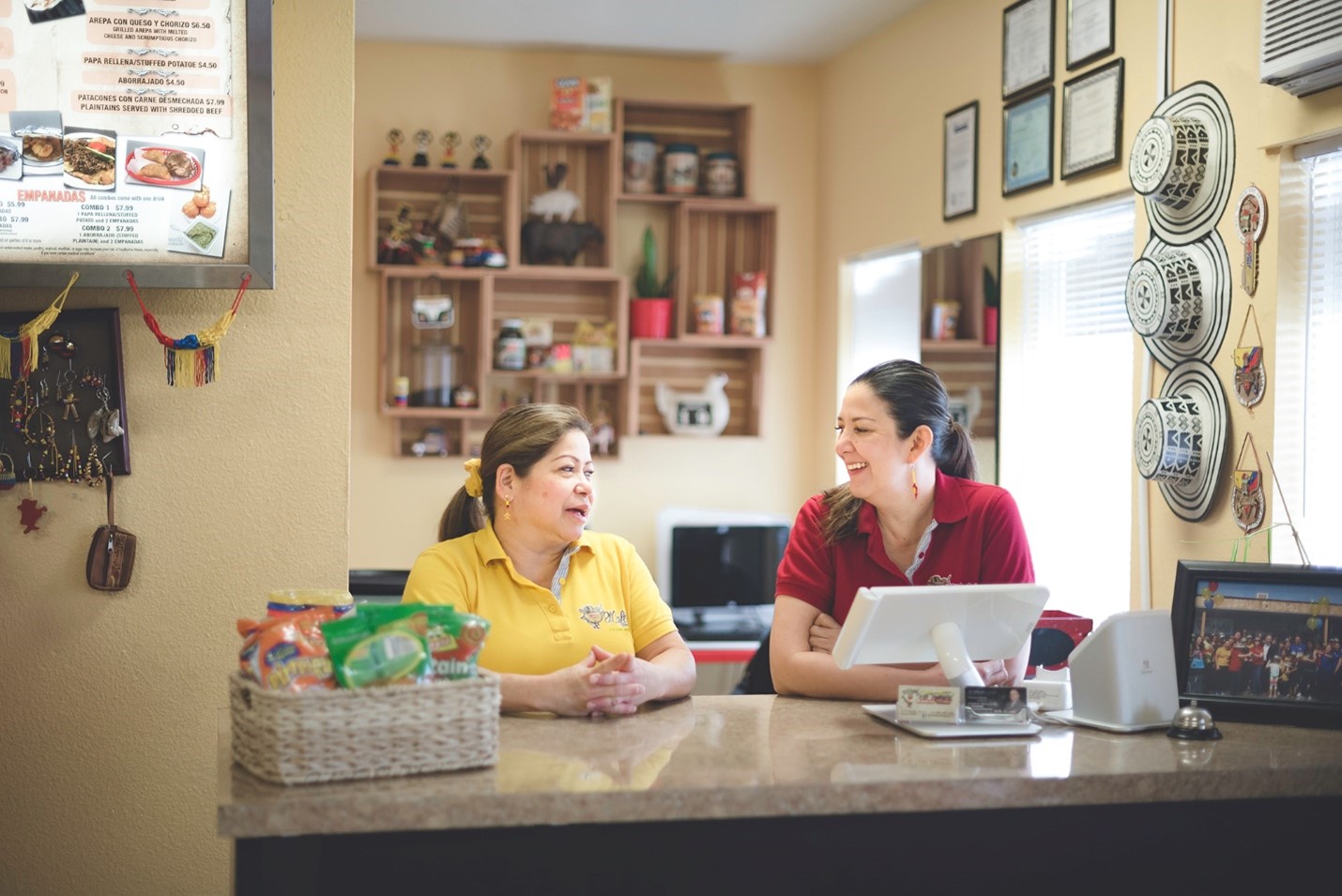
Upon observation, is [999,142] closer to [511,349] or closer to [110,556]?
[511,349]

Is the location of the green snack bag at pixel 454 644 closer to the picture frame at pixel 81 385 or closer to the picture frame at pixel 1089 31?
the picture frame at pixel 81 385

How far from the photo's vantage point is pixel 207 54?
7.06ft

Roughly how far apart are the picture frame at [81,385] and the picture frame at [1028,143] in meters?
2.57

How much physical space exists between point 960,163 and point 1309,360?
1.69 m

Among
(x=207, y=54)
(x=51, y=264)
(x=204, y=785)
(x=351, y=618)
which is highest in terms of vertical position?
(x=207, y=54)

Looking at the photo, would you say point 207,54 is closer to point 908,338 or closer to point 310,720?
point 310,720

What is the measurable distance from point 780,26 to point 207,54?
307cm

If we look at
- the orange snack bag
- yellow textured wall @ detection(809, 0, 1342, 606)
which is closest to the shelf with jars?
yellow textured wall @ detection(809, 0, 1342, 606)

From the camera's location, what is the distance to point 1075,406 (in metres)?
3.69

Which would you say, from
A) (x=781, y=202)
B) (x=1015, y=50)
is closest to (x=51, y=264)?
(x=1015, y=50)

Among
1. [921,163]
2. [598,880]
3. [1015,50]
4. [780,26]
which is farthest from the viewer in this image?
[780,26]

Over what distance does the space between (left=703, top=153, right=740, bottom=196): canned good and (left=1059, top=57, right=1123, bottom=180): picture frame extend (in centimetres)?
181

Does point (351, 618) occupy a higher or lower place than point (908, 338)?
lower

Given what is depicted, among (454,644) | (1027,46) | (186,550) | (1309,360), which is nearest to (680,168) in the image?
(1027,46)
